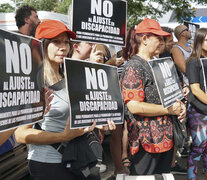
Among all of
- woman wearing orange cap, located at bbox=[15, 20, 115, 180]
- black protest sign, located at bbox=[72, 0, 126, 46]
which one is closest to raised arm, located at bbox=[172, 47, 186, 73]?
black protest sign, located at bbox=[72, 0, 126, 46]

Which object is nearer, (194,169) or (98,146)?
(98,146)

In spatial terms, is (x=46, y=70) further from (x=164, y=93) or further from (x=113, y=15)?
(x=113, y=15)

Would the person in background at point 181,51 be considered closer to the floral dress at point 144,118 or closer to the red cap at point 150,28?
the red cap at point 150,28

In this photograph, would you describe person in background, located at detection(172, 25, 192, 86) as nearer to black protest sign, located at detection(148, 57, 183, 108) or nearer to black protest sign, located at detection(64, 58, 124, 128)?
black protest sign, located at detection(148, 57, 183, 108)

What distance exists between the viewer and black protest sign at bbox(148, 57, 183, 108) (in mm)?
2287

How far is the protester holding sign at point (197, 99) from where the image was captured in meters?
3.20

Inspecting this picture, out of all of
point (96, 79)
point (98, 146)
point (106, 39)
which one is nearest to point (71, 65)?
point (96, 79)

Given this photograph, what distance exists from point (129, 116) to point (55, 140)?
786mm

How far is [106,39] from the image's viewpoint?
9.43 ft

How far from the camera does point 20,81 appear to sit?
1524 millimetres

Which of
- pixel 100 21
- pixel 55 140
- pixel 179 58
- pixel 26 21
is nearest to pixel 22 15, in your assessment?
pixel 26 21

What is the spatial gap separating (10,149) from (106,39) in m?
1.55

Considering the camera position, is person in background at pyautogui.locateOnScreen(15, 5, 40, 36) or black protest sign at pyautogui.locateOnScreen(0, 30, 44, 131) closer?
black protest sign at pyautogui.locateOnScreen(0, 30, 44, 131)

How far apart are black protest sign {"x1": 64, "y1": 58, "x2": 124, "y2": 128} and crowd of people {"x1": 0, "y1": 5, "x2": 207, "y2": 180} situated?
0.09 metres
